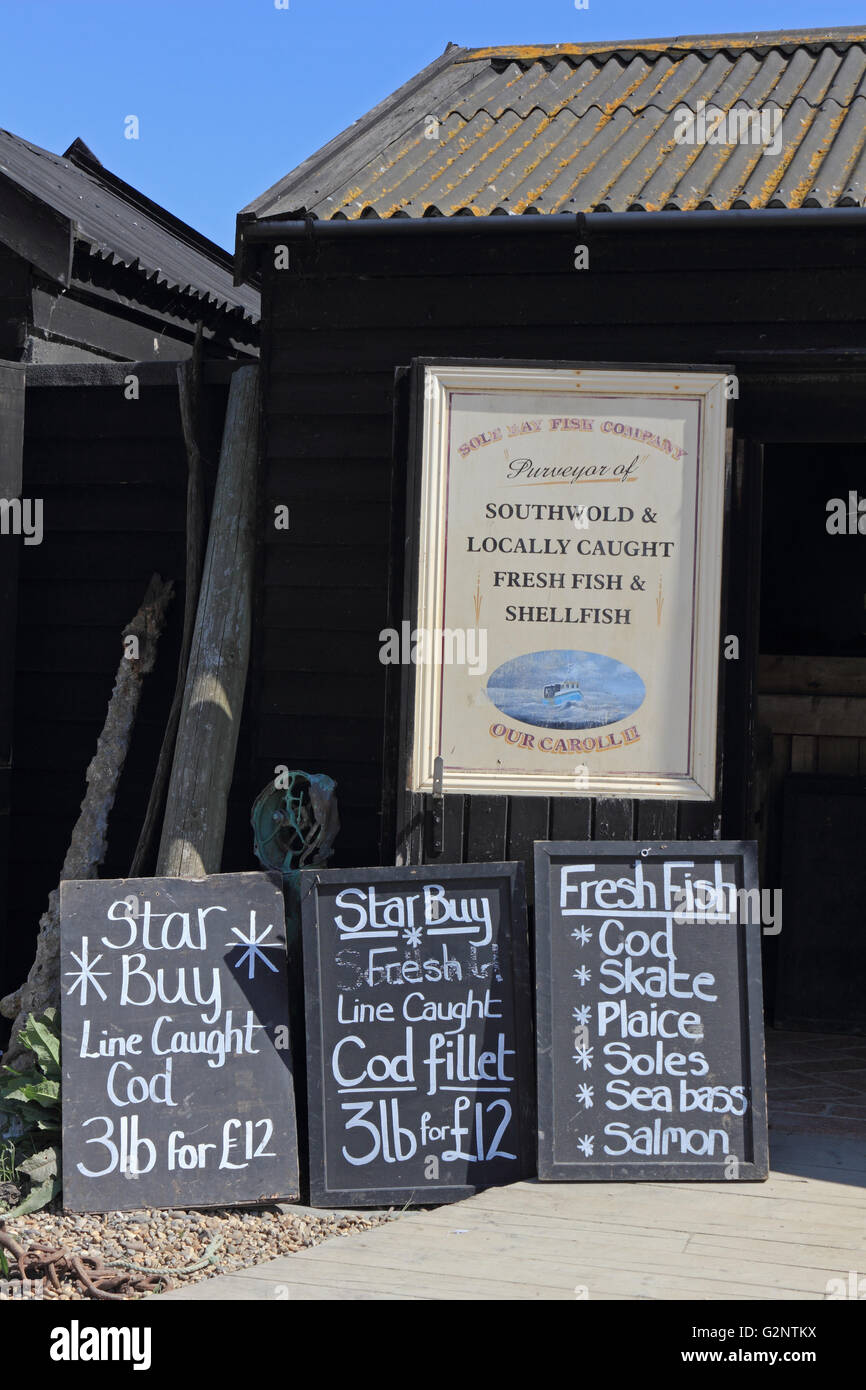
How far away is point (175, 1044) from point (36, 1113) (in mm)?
648

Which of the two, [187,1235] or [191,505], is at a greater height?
[191,505]

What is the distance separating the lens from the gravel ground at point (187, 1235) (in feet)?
14.4

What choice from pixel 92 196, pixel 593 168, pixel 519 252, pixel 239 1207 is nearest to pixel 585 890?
pixel 239 1207

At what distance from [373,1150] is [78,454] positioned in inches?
153

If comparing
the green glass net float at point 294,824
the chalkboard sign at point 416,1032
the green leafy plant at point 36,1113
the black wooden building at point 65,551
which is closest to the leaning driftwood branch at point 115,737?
the black wooden building at point 65,551

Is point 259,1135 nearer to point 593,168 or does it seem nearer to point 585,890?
point 585,890

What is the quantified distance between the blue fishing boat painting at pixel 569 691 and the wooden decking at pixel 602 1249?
1.71 metres

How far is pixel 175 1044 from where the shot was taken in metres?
4.98

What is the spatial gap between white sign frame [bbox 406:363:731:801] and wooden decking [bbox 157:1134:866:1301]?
4.78 feet

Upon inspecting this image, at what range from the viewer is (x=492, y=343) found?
626 centimetres

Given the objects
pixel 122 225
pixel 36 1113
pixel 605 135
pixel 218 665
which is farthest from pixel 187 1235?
pixel 122 225

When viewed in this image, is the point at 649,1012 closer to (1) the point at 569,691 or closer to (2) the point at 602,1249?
(2) the point at 602,1249

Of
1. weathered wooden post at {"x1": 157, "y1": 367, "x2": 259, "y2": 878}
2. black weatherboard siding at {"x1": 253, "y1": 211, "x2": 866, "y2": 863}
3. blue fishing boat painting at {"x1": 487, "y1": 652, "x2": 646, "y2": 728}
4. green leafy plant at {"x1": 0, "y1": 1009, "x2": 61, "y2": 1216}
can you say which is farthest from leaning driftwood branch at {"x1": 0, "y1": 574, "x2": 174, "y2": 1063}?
blue fishing boat painting at {"x1": 487, "y1": 652, "x2": 646, "y2": 728}
